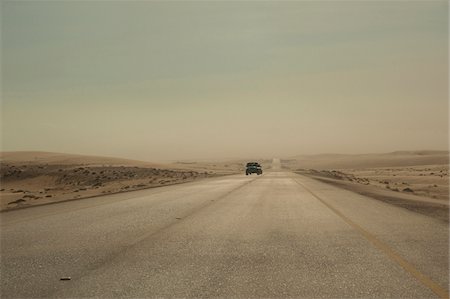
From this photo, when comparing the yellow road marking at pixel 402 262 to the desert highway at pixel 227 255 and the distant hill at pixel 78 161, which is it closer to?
the desert highway at pixel 227 255

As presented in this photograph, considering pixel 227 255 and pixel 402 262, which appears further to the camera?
pixel 227 255

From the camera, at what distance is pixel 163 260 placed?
334 inches

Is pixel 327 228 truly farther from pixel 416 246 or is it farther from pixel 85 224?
pixel 85 224

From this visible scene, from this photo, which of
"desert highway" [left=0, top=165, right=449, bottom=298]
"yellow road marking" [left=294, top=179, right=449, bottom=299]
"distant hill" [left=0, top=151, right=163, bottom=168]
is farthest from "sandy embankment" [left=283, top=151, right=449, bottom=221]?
"distant hill" [left=0, top=151, right=163, bottom=168]

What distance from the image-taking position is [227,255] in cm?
894

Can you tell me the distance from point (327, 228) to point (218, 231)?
275 centimetres

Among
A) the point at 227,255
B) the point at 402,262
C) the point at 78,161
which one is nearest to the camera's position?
the point at 402,262

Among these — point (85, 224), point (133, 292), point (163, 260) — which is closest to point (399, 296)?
point (133, 292)

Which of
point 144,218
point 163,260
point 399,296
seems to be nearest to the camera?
point 399,296

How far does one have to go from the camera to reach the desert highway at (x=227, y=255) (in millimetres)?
6590

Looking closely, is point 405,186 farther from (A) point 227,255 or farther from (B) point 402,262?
(A) point 227,255

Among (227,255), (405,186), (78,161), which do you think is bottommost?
(405,186)

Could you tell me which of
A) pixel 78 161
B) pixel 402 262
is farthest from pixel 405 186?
pixel 78 161

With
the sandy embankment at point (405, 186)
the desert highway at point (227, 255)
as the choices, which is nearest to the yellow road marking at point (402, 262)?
the desert highway at point (227, 255)
